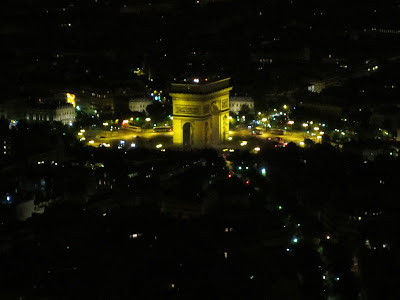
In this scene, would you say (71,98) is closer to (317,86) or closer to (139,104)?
(139,104)

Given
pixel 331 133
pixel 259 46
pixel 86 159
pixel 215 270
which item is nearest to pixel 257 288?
pixel 215 270

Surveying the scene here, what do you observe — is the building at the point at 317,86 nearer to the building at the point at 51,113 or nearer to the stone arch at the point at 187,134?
the stone arch at the point at 187,134

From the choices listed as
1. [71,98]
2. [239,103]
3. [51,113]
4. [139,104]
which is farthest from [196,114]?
[71,98]

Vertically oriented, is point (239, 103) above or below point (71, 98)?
below

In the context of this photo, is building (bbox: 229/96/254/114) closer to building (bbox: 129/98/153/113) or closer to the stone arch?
building (bbox: 129/98/153/113)

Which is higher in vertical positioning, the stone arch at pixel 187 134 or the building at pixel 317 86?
the building at pixel 317 86

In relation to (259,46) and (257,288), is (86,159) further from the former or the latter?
(259,46)

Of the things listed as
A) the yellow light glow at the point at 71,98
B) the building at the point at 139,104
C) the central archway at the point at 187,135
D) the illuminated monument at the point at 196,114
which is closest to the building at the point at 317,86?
the building at the point at 139,104
